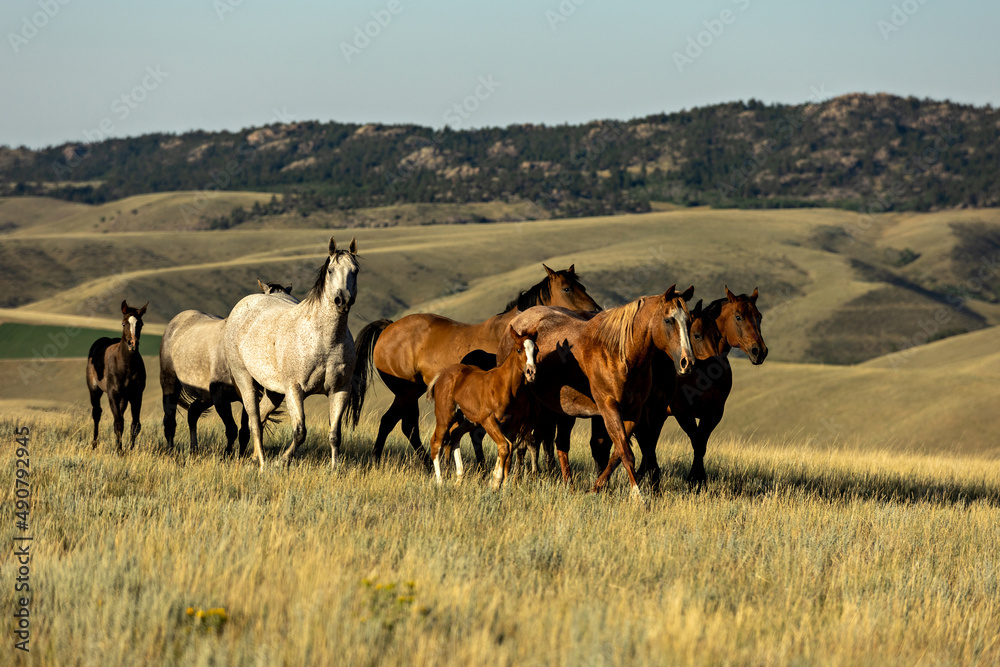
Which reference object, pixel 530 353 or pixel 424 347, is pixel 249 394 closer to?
pixel 424 347

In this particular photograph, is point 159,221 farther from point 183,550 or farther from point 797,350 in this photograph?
point 183,550

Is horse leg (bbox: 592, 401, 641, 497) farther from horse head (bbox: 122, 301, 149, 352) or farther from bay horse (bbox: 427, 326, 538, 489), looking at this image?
horse head (bbox: 122, 301, 149, 352)

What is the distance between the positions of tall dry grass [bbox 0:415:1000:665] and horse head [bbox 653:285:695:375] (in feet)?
4.62

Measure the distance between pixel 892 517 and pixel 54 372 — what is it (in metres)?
38.9

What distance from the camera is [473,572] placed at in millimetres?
5551

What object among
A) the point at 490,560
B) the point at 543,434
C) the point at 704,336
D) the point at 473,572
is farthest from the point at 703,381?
the point at 473,572

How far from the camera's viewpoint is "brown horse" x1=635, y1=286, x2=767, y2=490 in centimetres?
951

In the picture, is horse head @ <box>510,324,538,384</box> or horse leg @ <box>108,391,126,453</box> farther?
horse leg @ <box>108,391,126,453</box>

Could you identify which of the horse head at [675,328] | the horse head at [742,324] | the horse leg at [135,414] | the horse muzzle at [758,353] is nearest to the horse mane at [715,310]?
the horse head at [742,324]

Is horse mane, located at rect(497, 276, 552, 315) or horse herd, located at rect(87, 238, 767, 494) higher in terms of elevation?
horse mane, located at rect(497, 276, 552, 315)

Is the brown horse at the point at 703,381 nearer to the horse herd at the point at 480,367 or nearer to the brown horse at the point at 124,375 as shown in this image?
the horse herd at the point at 480,367

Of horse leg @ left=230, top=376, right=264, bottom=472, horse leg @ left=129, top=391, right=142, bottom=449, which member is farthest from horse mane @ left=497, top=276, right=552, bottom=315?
horse leg @ left=129, top=391, right=142, bottom=449

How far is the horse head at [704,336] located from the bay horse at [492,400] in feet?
6.16

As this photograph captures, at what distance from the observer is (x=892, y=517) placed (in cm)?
855
